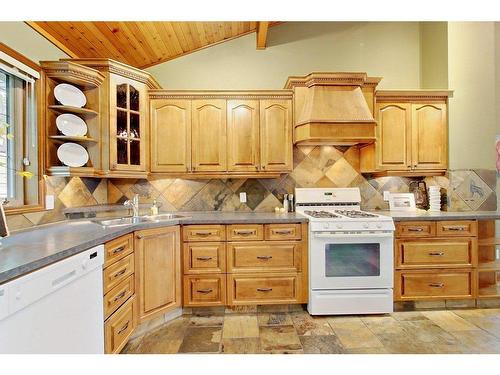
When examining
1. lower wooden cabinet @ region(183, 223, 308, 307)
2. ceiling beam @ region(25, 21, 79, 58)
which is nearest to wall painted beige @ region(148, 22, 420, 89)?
ceiling beam @ region(25, 21, 79, 58)

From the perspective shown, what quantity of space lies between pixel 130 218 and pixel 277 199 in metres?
1.64

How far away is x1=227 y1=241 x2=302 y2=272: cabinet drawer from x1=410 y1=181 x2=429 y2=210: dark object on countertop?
66.6 inches

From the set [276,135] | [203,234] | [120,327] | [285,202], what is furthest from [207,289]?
[276,135]

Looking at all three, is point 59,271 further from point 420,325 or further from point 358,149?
point 358,149

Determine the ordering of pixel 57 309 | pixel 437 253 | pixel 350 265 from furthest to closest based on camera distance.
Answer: pixel 437 253 → pixel 350 265 → pixel 57 309

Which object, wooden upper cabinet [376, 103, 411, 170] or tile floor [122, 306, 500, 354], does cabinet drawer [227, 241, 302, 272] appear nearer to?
tile floor [122, 306, 500, 354]

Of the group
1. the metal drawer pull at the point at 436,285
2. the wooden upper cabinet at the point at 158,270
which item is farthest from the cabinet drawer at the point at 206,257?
the metal drawer pull at the point at 436,285

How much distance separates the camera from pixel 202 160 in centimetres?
296

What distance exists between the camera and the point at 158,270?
2.41m

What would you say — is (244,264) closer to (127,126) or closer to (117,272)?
(117,272)

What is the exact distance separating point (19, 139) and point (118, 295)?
148cm

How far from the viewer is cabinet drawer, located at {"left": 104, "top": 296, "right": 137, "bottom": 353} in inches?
70.4
